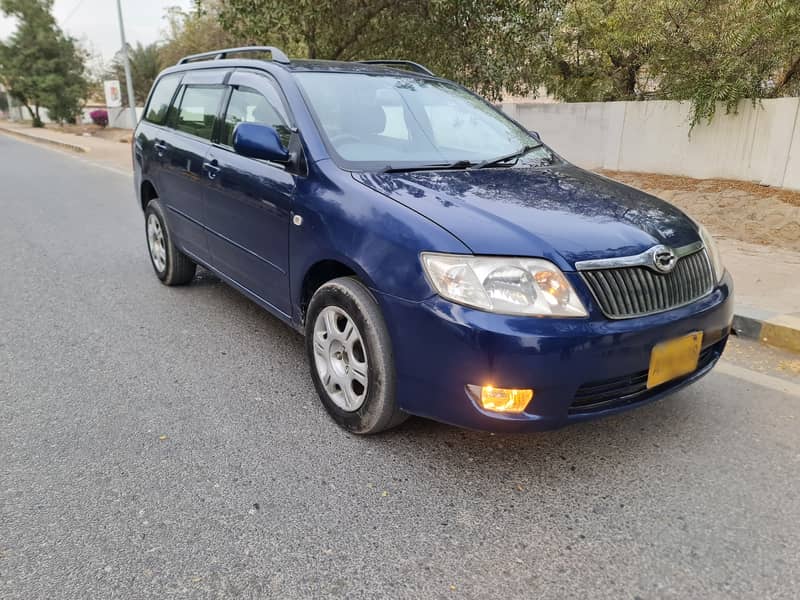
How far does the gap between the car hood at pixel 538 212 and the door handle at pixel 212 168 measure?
55.0 inches

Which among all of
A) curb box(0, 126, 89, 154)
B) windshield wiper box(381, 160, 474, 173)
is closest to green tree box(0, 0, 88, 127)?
curb box(0, 126, 89, 154)

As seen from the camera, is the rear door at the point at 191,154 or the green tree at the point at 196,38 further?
the green tree at the point at 196,38

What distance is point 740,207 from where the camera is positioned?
813 centimetres

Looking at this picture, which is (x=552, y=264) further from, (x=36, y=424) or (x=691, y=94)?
(x=691, y=94)

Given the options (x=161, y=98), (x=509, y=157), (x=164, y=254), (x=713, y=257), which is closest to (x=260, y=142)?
(x=509, y=157)

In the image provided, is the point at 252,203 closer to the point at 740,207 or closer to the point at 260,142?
the point at 260,142

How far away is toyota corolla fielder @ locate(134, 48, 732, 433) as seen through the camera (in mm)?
2344

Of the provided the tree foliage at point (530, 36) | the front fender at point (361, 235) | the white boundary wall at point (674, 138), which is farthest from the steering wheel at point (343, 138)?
the white boundary wall at point (674, 138)

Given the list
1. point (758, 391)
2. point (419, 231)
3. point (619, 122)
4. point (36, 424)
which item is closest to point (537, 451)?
point (419, 231)

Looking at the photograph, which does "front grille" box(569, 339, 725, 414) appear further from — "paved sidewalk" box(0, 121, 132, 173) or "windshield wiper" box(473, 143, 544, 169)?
"paved sidewalk" box(0, 121, 132, 173)

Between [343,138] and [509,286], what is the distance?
135cm

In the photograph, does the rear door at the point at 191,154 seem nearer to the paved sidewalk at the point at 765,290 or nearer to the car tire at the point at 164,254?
the car tire at the point at 164,254

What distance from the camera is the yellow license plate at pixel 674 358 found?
2.51 m

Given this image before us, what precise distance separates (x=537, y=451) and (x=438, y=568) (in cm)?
91
